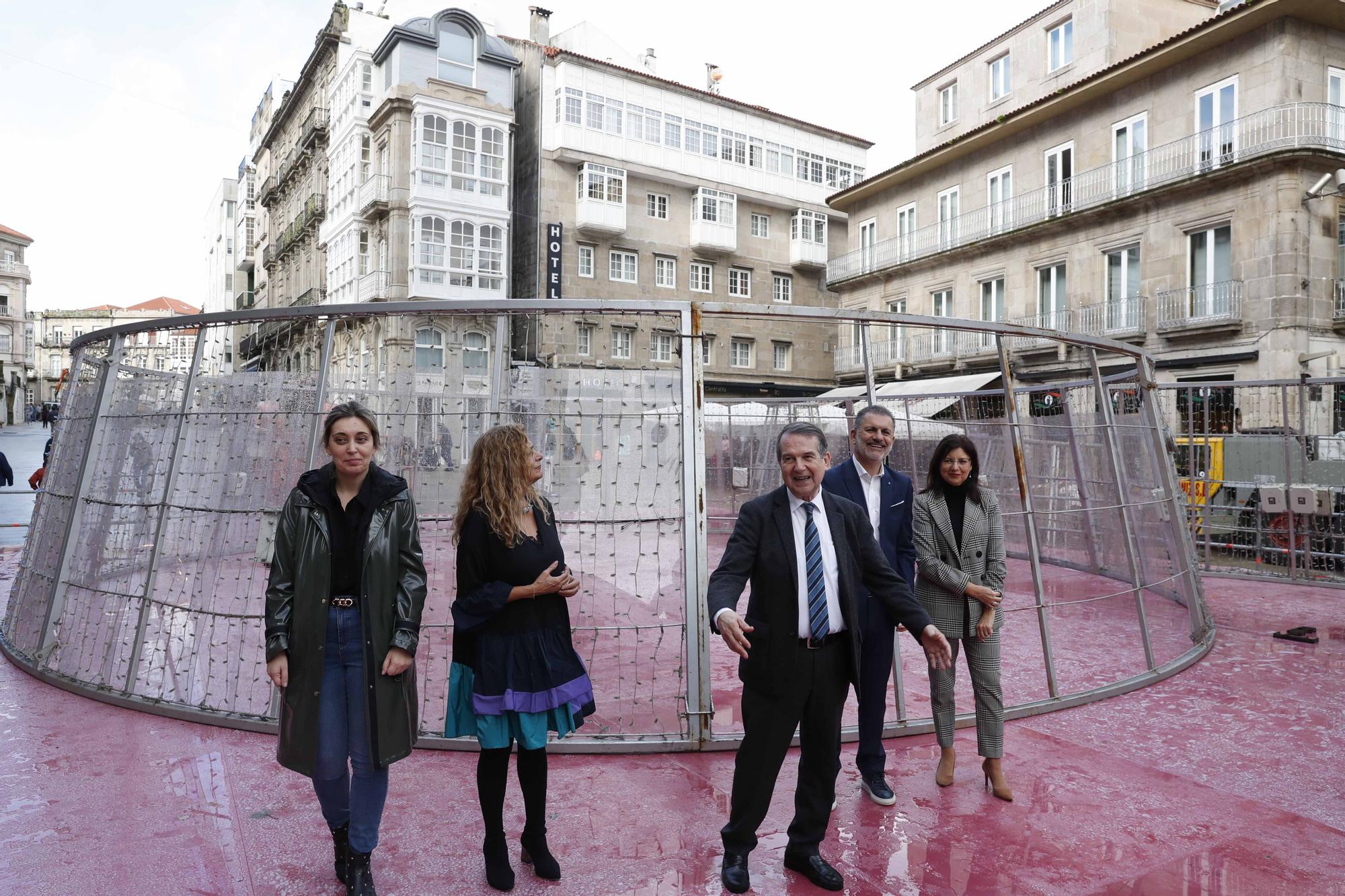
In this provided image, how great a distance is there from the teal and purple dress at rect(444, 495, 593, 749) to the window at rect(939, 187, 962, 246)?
25.9 m

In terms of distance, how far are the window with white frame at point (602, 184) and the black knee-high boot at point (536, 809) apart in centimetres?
3073

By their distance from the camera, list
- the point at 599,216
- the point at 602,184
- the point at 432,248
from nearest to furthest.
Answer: the point at 432,248 < the point at 599,216 < the point at 602,184

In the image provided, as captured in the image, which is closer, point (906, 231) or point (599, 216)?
point (906, 231)

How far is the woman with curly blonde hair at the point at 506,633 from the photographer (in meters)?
3.42

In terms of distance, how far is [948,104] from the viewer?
29.6m

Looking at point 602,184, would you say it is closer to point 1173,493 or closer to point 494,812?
point 1173,493

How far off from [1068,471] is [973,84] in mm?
21657

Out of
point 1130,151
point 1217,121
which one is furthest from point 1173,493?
point 1130,151

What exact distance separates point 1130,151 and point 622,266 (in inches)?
698

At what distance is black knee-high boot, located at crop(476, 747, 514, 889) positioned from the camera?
347cm

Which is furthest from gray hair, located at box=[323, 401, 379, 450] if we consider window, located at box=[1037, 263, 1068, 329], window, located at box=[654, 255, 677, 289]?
window, located at box=[654, 255, 677, 289]

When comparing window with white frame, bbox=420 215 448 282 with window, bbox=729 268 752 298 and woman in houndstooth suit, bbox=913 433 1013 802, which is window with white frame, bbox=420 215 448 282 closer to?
window, bbox=729 268 752 298

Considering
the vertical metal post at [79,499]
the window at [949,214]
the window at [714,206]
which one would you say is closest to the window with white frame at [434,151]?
the window at [714,206]

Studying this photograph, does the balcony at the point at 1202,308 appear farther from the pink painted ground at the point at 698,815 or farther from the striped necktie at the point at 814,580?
the striped necktie at the point at 814,580
